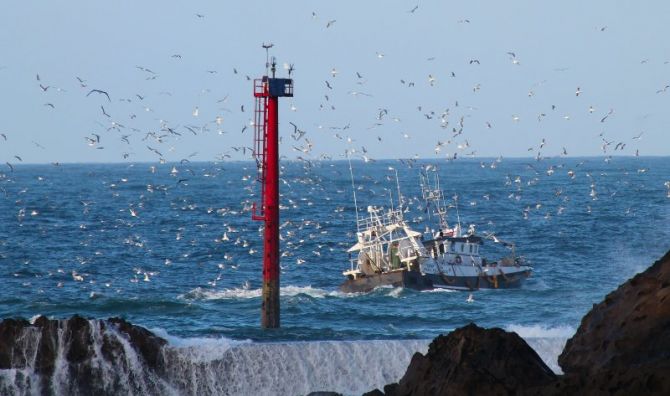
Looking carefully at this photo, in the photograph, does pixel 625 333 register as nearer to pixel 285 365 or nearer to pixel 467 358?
pixel 467 358

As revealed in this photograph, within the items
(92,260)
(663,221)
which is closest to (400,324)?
(92,260)

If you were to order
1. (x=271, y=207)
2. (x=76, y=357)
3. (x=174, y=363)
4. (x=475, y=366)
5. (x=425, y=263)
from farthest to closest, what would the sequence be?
(x=425, y=263), (x=271, y=207), (x=174, y=363), (x=76, y=357), (x=475, y=366)

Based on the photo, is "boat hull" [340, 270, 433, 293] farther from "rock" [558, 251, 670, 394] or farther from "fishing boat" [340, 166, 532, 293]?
"rock" [558, 251, 670, 394]

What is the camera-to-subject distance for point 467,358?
17.3 m

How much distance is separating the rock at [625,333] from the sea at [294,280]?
5.94m

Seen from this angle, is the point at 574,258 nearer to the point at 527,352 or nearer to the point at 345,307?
the point at 345,307

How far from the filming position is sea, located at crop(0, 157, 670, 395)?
79.6ft

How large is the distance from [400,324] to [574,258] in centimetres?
2362

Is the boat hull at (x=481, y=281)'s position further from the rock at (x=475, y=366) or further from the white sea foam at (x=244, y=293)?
the rock at (x=475, y=366)

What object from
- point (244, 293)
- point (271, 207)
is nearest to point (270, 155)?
point (271, 207)

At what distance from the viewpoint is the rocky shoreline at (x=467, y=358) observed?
16688mm

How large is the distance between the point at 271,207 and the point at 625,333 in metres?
10.7

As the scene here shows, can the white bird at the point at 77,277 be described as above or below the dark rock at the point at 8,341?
below

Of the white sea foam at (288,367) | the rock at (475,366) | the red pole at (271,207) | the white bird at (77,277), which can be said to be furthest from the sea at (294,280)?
the rock at (475,366)
